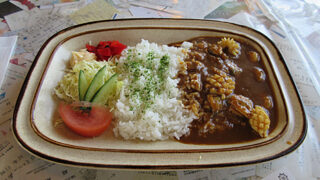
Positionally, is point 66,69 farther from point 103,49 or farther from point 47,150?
point 47,150

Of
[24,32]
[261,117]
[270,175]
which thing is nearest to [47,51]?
[24,32]

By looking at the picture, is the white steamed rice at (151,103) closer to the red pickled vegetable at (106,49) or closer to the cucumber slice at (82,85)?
the red pickled vegetable at (106,49)

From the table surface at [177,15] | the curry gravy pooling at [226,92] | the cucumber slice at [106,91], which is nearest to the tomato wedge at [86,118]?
the cucumber slice at [106,91]

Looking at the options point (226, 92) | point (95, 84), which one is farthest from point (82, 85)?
point (226, 92)

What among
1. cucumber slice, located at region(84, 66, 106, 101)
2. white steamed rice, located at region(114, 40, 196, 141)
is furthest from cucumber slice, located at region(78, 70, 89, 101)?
white steamed rice, located at region(114, 40, 196, 141)

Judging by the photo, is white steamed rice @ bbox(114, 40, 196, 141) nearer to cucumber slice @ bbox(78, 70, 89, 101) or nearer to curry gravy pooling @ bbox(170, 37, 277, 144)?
curry gravy pooling @ bbox(170, 37, 277, 144)

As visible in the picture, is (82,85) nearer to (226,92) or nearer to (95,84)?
(95,84)
